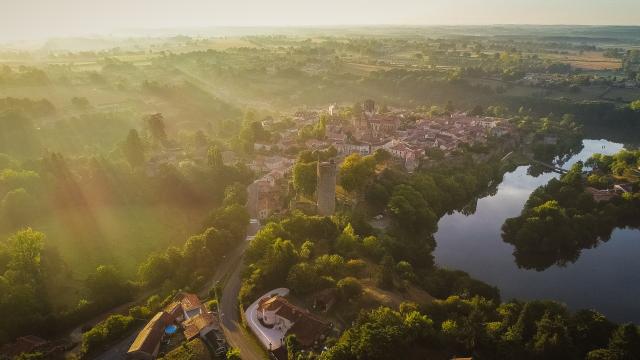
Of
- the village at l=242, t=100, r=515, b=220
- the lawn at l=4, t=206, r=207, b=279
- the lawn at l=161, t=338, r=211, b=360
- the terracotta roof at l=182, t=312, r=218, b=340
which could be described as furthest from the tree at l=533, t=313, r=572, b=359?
the lawn at l=4, t=206, r=207, b=279

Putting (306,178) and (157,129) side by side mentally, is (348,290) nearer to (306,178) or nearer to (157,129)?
(306,178)

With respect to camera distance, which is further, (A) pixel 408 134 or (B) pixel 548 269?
(A) pixel 408 134

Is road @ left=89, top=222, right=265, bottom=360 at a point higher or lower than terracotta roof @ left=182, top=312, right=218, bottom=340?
lower

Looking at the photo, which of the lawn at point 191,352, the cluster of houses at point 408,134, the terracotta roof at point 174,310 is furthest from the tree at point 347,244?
the cluster of houses at point 408,134

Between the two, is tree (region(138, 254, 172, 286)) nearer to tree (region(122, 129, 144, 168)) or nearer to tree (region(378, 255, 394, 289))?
tree (region(378, 255, 394, 289))

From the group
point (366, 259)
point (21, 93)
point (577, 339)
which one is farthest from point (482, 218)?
point (21, 93)

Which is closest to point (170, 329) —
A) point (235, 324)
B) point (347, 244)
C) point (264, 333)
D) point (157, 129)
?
point (235, 324)

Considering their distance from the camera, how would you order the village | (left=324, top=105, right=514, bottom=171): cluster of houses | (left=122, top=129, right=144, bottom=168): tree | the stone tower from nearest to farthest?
1. the stone tower
2. the village
3. (left=122, top=129, right=144, bottom=168): tree
4. (left=324, top=105, right=514, bottom=171): cluster of houses

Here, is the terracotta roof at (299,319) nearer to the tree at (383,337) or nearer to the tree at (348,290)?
the tree at (383,337)
